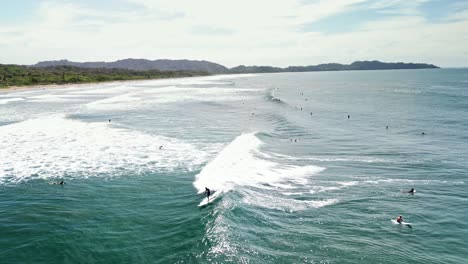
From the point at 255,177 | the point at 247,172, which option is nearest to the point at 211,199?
the point at 255,177

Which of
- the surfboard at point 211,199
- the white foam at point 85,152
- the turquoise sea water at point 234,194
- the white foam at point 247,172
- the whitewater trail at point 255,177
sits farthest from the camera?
the white foam at point 85,152

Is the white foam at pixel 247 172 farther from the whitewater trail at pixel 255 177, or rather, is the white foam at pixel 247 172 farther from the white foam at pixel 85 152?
the white foam at pixel 85 152

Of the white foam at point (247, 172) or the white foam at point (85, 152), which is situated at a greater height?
the white foam at point (85, 152)

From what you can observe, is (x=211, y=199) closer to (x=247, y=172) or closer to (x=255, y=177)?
(x=255, y=177)

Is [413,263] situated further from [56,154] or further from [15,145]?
[15,145]

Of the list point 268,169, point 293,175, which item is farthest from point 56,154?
point 293,175

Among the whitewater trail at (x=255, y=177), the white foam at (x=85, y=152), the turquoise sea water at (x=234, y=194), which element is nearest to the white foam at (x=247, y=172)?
the whitewater trail at (x=255, y=177)

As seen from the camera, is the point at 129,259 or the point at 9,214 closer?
the point at 129,259
